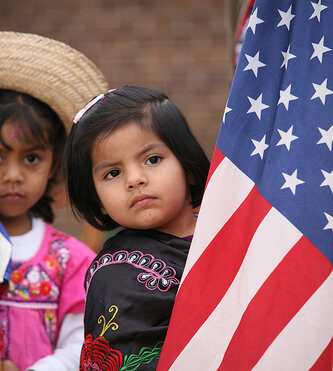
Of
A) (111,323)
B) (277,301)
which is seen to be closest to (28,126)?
(111,323)

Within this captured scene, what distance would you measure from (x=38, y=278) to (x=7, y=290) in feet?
0.43

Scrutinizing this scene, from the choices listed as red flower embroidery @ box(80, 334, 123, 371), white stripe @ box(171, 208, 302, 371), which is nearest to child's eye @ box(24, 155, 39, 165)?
red flower embroidery @ box(80, 334, 123, 371)

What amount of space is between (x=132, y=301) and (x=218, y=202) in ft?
1.30

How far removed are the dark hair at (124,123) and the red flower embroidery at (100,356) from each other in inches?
22.2

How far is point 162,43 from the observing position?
19.5 feet

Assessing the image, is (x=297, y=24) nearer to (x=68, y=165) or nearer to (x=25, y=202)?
(x=68, y=165)

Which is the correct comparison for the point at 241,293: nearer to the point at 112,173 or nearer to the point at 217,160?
the point at 217,160

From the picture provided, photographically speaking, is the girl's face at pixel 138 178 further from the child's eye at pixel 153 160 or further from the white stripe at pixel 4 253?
the white stripe at pixel 4 253

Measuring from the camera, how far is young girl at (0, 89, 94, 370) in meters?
2.42

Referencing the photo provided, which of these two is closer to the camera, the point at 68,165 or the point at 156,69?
the point at 68,165

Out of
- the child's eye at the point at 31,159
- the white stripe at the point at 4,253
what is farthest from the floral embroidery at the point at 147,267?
the child's eye at the point at 31,159

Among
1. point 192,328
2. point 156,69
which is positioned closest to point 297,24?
point 192,328

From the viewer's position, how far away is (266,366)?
56.5 inches

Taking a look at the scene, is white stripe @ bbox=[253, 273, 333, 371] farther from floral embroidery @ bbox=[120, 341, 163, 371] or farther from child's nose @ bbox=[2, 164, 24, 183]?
child's nose @ bbox=[2, 164, 24, 183]
